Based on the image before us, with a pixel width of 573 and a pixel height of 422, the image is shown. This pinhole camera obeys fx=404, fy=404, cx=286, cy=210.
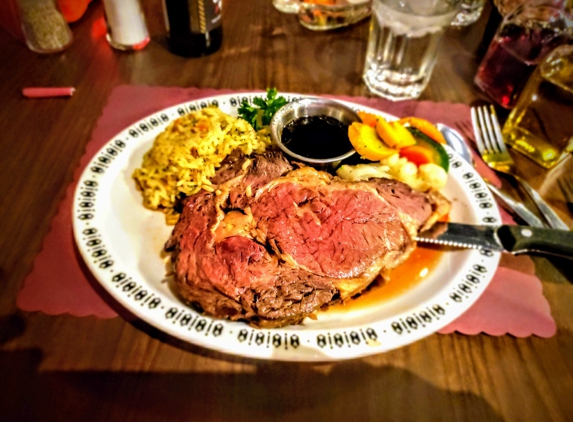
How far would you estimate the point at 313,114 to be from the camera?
2189mm

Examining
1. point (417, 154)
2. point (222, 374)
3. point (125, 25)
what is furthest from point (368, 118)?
point (125, 25)

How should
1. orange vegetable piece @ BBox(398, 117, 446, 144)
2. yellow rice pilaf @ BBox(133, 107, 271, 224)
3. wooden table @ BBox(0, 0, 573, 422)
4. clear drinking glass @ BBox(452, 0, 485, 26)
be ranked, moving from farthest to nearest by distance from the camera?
1. clear drinking glass @ BBox(452, 0, 485, 26)
2. orange vegetable piece @ BBox(398, 117, 446, 144)
3. yellow rice pilaf @ BBox(133, 107, 271, 224)
4. wooden table @ BBox(0, 0, 573, 422)

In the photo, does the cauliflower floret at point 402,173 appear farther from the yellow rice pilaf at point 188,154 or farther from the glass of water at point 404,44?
the glass of water at point 404,44

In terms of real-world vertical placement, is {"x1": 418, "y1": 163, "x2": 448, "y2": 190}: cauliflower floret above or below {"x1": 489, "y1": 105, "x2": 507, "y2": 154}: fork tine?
above

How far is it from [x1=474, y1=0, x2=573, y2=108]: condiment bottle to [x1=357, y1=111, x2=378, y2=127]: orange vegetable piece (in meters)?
1.24

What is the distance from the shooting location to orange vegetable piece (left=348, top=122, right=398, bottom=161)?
204 cm


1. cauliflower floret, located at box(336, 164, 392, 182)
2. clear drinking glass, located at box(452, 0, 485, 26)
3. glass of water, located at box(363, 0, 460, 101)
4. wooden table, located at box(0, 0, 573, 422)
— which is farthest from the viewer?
clear drinking glass, located at box(452, 0, 485, 26)

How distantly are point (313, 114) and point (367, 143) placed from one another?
35 cm

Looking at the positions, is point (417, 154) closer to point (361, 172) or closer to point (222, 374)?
point (361, 172)

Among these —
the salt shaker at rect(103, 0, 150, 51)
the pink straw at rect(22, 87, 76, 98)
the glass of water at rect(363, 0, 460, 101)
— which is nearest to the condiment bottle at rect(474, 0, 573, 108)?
the glass of water at rect(363, 0, 460, 101)

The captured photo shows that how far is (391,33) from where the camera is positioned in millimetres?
2672

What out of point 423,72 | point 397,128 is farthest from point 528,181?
point 423,72

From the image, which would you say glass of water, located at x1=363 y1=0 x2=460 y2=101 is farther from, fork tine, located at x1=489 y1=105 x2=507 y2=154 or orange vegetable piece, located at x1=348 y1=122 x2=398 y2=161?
orange vegetable piece, located at x1=348 y1=122 x2=398 y2=161

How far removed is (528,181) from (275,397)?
187cm
